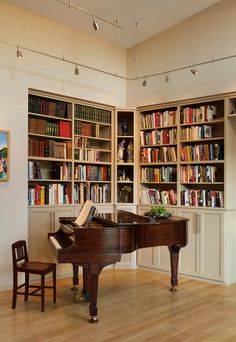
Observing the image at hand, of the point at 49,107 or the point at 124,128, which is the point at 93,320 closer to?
the point at 49,107

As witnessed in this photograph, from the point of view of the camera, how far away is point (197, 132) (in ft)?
19.0

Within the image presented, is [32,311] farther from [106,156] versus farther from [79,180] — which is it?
[106,156]

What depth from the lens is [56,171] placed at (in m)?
5.87

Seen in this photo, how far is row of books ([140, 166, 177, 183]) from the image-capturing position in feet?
20.2

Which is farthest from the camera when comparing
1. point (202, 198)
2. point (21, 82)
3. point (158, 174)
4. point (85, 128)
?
point (158, 174)

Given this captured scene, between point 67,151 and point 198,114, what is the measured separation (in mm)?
2037

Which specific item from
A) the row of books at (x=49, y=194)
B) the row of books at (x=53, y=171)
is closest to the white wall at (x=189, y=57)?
the row of books at (x=53, y=171)

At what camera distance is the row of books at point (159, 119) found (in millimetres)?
6141

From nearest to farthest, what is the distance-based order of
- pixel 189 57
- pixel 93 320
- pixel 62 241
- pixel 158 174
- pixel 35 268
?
pixel 93 320
pixel 35 268
pixel 62 241
pixel 189 57
pixel 158 174

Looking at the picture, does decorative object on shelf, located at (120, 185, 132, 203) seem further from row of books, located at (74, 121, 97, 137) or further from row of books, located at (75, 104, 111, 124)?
row of books, located at (75, 104, 111, 124)

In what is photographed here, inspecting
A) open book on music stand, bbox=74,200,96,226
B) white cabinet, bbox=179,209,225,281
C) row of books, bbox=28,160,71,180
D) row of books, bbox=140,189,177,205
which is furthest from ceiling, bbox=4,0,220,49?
white cabinet, bbox=179,209,225,281

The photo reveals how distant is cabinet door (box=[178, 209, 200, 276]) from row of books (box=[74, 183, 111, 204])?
130 centimetres

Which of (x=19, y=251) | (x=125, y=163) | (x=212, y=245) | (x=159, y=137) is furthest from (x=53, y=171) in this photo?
(x=212, y=245)

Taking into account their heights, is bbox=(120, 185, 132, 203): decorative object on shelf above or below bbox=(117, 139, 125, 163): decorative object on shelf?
below
